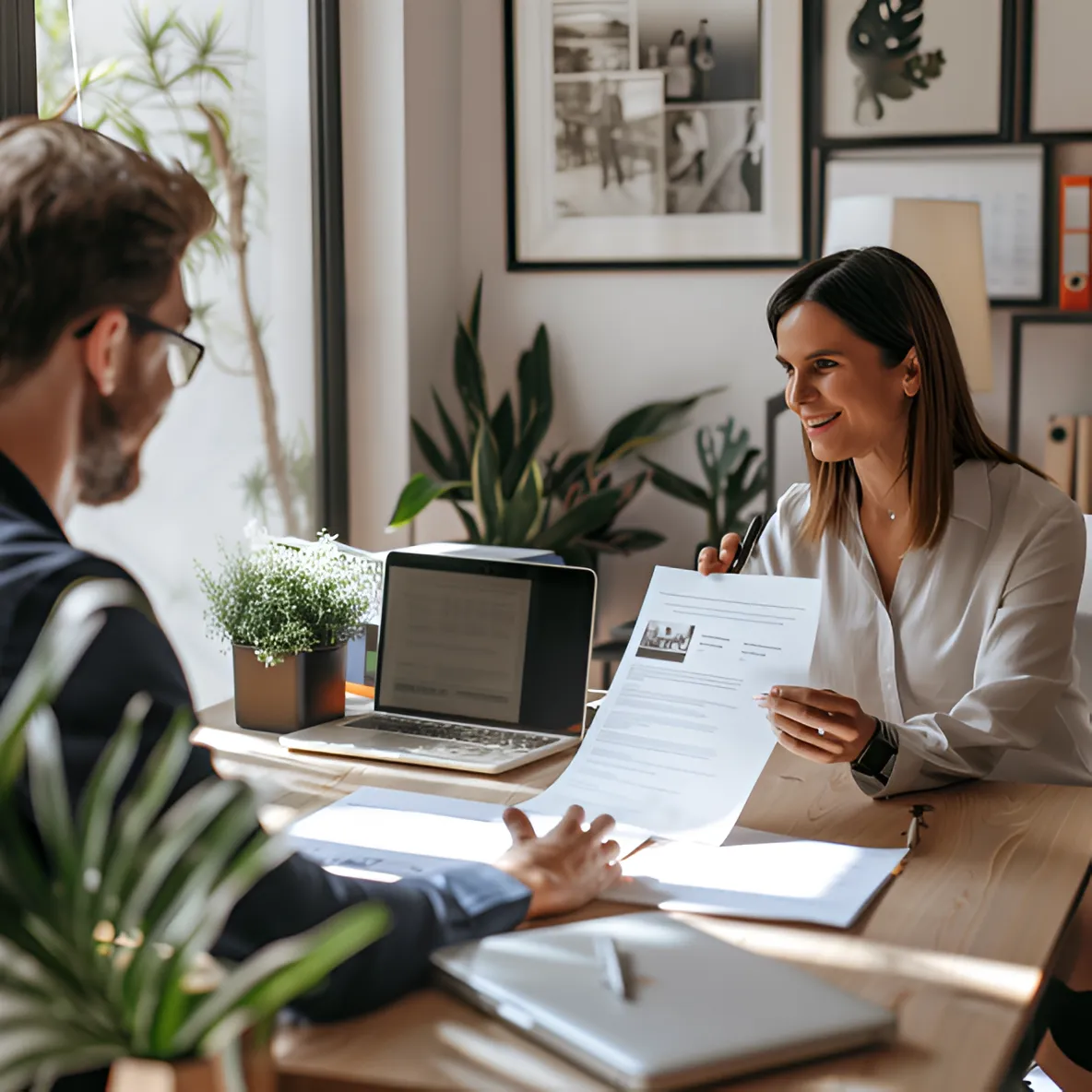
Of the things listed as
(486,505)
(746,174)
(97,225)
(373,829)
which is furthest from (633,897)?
(746,174)

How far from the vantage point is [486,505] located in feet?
10.8

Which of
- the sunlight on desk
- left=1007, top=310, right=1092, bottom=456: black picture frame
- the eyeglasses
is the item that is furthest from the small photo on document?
left=1007, top=310, right=1092, bottom=456: black picture frame

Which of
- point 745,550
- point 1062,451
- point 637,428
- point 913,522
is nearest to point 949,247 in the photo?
point 1062,451

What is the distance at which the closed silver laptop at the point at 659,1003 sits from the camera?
91 cm

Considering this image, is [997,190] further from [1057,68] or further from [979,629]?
[979,629]

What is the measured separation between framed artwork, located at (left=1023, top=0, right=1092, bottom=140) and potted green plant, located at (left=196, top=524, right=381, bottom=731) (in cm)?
229

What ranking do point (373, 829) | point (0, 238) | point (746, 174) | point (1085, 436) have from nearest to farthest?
point (0, 238), point (373, 829), point (1085, 436), point (746, 174)

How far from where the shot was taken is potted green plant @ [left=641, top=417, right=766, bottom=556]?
347 cm

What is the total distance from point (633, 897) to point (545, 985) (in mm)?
256

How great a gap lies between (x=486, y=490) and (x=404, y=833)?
76.1 inches

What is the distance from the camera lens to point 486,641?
1.82 meters

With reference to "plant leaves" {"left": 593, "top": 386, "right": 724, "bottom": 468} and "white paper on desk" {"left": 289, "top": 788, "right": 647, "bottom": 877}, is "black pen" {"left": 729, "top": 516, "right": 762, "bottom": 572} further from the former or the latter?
"plant leaves" {"left": 593, "top": 386, "right": 724, "bottom": 468}

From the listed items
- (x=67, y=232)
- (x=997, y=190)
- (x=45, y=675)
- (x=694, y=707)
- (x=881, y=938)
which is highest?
(x=997, y=190)

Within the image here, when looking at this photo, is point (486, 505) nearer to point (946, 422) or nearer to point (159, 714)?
point (946, 422)
